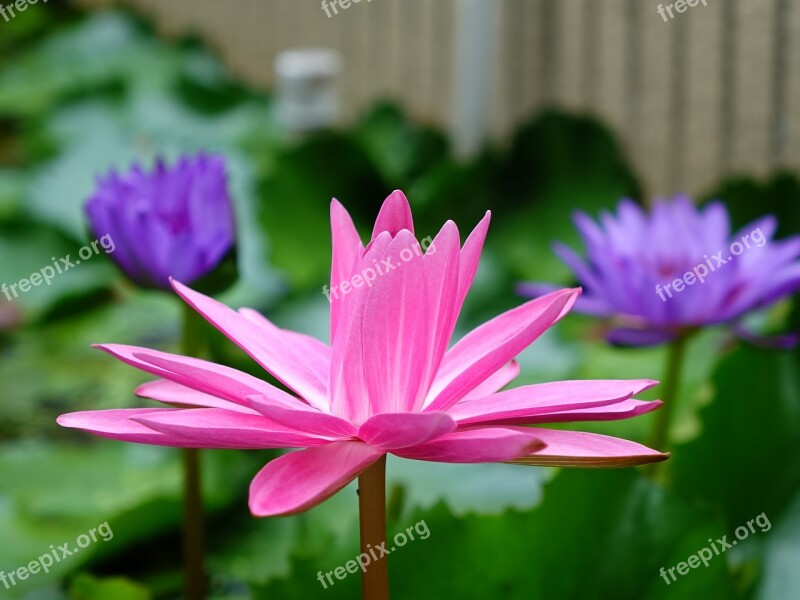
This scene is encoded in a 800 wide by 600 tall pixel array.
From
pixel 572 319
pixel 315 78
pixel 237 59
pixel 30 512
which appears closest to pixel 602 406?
pixel 30 512

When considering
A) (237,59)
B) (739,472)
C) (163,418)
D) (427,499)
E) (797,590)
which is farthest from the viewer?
(237,59)

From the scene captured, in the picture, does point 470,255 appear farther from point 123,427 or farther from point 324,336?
point 324,336

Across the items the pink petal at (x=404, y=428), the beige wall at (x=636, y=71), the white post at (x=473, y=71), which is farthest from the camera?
the white post at (x=473, y=71)

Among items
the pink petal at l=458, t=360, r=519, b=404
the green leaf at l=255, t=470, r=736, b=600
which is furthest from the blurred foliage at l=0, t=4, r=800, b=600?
the pink petal at l=458, t=360, r=519, b=404

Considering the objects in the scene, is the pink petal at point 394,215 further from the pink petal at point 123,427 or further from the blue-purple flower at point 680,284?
the blue-purple flower at point 680,284

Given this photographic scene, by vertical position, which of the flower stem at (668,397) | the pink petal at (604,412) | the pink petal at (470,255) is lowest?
the flower stem at (668,397)

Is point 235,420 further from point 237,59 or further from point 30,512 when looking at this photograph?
point 237,59

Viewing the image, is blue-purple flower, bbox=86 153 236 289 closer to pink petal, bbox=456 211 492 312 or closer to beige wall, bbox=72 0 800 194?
pink petal, bbox=456 211 492 312

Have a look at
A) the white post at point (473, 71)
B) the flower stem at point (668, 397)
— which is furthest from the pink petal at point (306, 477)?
the white post at point (473, 71)
